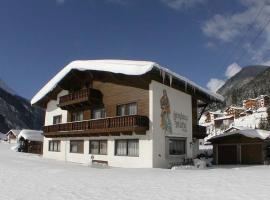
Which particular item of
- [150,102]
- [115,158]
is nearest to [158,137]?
[150,102]

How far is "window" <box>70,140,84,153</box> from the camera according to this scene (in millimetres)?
31370

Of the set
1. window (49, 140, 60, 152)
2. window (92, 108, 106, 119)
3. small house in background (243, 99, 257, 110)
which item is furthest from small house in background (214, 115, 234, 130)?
window (92, 108, 106, 119)

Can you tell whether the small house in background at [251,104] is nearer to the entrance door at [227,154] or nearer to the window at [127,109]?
the entrance door at [227,154]

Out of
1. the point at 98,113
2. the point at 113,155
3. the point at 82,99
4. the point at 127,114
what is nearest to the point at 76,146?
the point at 98,113

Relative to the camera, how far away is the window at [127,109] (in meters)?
26.1

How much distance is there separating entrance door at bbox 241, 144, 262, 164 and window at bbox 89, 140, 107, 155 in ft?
39.5

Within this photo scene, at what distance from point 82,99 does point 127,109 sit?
5.04 meters

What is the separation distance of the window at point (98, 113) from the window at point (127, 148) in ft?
11.1

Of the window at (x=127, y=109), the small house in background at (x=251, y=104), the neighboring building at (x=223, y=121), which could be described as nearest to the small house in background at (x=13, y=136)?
the neighboring building at (x=223, y=121)

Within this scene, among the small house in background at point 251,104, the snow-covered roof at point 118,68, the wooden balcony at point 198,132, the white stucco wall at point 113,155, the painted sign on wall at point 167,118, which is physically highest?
the small house in background at point 251,104

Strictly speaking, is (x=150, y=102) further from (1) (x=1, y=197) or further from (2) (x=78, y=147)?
(1) (x=1, y=197)

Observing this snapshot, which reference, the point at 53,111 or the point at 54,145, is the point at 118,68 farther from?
the point at 54,145

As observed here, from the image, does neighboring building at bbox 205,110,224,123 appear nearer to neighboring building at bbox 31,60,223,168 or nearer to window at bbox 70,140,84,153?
neighboring building at bbox 31,60,223,168

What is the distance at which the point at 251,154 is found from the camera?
2836cm
